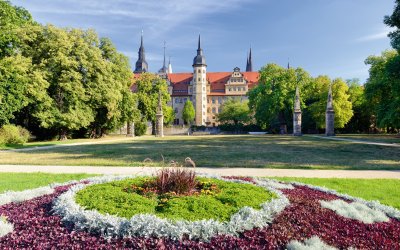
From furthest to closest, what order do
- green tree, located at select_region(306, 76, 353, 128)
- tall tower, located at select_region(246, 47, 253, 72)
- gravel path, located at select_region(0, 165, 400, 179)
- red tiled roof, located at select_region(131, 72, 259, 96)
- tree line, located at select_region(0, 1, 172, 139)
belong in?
1. tall tower, located at select_region(246, 47, 253, 72)
2. red tiled roof, located at select_region(131, 72, 259, 96)
3. green tree, located at select_region(306, 76, 353, 128)
4. tree line, located at select_region(0, 1, 172, 139)
5. gravel path, located at select_region(0, 165, 400, 179)

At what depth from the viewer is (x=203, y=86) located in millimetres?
91375

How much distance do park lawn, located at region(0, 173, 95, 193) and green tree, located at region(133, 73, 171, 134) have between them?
4229 centimetres

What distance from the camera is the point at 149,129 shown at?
6425 centimetres

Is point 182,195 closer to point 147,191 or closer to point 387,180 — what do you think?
point 147,191

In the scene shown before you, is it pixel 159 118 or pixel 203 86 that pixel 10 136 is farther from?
pixel 203 86

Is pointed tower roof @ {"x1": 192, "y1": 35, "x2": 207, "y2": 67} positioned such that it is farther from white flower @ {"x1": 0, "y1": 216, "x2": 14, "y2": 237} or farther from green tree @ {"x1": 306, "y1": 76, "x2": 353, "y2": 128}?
white flower @ {"x1": 0, "y1": 216, "x2": 14, "y2": 237}

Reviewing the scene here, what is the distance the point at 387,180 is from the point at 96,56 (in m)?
31.7

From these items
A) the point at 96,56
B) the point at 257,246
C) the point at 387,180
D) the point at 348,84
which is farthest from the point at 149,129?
the point at 257,246

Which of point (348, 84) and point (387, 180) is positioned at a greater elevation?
point (348, 84)

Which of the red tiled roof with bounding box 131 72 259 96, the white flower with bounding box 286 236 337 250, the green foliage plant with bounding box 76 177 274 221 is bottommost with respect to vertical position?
the white flower with bounding box 286 236 337 250

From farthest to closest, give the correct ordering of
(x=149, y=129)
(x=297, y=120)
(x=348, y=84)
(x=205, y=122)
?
(x=205, y=122) → (x=149, y=129) → (x=348, y=84) → (x=297, y=120)

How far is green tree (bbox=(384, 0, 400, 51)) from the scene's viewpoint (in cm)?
1991

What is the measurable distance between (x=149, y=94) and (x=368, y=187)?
4967cm

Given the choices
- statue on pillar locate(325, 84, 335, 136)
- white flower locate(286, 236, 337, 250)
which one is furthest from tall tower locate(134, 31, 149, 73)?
white flower locate(286, 236, 337, 250)
